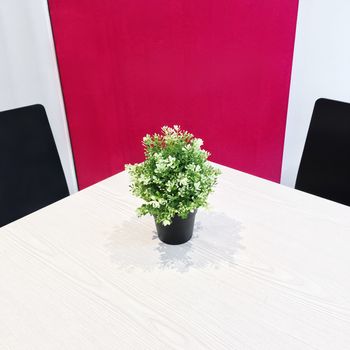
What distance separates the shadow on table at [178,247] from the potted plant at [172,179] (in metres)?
0.09

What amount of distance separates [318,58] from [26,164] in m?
1.44

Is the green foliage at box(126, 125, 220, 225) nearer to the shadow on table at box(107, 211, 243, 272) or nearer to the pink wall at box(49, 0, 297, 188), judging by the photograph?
the shadow on table at box(107, 211, 243, 272)

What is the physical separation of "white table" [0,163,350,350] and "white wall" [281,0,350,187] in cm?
93

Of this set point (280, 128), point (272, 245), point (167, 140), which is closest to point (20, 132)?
point (167, 140)

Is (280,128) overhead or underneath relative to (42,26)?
underneath

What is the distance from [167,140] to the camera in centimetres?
94

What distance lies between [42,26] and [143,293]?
6.75ft

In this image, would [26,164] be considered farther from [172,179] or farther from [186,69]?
[186,69]

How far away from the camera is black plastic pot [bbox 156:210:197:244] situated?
950mm

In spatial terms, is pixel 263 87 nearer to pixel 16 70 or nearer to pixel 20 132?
pixel 20 132

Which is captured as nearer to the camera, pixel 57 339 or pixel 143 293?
pixel 57 339

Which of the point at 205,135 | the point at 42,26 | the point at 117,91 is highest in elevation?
the point at 42,26

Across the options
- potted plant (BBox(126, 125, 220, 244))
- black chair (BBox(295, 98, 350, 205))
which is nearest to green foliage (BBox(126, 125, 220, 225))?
potted plant (BBox(126, 125, 220, 244))

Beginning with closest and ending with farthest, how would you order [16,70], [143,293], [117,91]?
1. [143,293]
2. [117,91]
3. [16,70]
